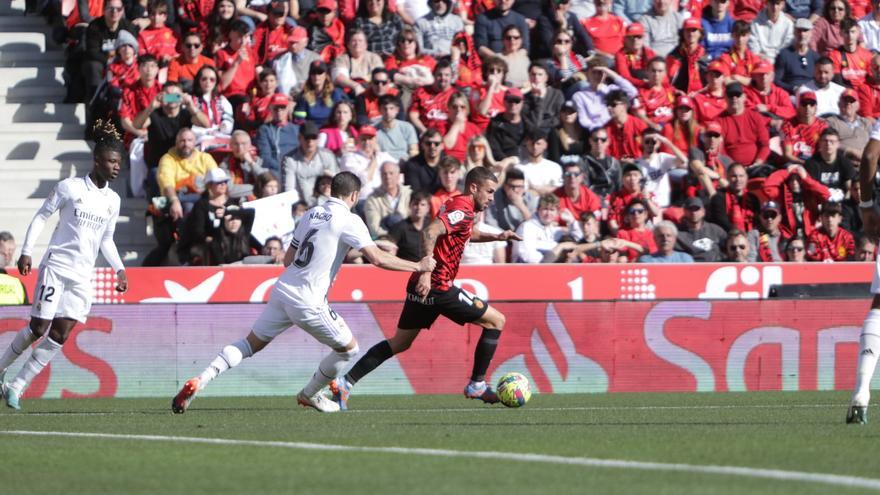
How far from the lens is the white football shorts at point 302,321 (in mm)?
12211

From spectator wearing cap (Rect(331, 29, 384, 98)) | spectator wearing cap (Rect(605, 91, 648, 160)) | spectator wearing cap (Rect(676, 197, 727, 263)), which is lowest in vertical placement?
spectator wearing cap (Rect(676, 197, 727, 263))

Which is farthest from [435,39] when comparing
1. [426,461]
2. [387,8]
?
[426,461]

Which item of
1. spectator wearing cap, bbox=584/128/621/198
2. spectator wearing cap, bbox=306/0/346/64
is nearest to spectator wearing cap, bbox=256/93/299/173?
spectator wearing cap, bbox=306/0/346/64

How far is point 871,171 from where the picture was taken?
34.3 feet

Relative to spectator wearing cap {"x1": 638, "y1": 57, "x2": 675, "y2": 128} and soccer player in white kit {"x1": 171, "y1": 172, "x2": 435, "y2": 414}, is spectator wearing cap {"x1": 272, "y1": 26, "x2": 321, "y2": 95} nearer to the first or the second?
spectator wearing cap {"x1": 638, "y1": 57, "x2": 675, "y2": 128}

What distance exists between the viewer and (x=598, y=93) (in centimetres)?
2117

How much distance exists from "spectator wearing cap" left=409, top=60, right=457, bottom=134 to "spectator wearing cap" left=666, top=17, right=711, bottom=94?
142 inches

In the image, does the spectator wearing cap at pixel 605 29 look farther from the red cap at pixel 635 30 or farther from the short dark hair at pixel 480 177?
the short dark hair at pixel 480 177

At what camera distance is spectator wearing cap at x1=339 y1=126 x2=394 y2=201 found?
A: 64.6 ft

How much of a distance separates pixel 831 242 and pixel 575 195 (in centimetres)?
339

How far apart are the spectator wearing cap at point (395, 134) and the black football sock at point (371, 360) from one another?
7.18 m

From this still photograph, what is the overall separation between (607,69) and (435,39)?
2653 mm

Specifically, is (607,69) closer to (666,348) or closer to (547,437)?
(666,348)

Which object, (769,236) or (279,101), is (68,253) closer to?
(279,101)
